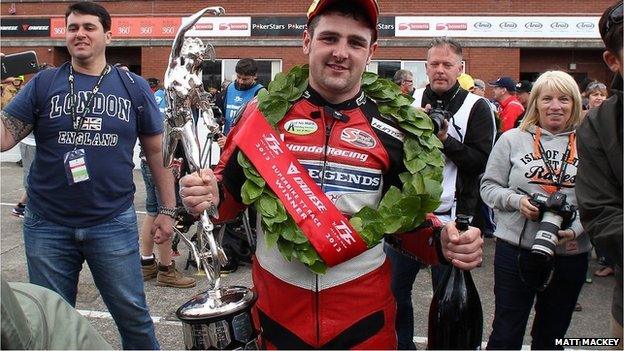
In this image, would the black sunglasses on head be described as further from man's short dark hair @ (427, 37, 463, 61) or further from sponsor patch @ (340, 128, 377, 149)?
man's short dark hair @ (427, 37, 463, 61)

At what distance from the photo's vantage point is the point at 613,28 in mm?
1610

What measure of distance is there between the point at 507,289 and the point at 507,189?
0.55 metres

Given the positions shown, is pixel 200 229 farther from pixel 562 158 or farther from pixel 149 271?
pixel 149 271

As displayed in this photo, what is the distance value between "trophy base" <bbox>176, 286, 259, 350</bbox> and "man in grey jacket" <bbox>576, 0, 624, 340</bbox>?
103 cm

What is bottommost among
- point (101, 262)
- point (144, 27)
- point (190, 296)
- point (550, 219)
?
point (190, 296)

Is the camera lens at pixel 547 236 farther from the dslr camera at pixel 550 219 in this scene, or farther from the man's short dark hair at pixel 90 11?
the man's short dark hair at pixel 90 11

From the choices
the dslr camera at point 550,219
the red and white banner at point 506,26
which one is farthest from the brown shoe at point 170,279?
the red and white banner at point 506,26

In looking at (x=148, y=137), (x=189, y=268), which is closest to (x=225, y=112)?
(x=189, y=268)

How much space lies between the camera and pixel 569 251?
3.02 meters

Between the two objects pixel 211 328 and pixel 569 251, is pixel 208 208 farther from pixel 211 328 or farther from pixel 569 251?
pixel 569 251

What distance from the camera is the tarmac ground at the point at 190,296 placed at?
4129mm

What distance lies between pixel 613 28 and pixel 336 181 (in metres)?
0.93

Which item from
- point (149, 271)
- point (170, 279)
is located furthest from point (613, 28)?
point (149, 271)

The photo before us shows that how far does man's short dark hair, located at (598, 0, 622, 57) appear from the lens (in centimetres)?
159
